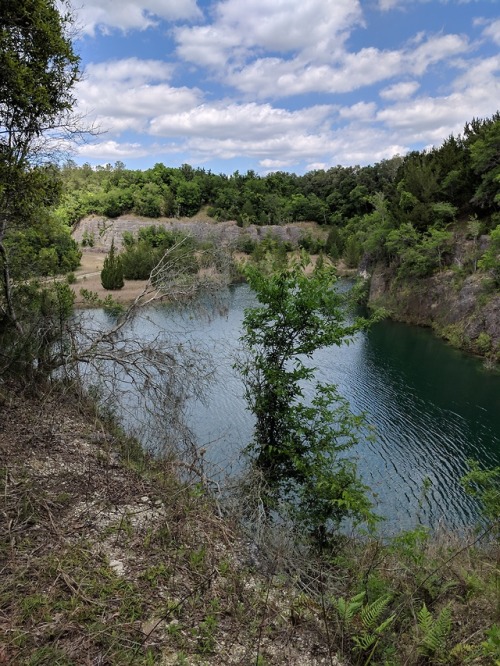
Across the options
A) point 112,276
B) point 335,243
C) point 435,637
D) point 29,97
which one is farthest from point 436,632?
point 335,243

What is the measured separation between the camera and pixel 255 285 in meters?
9.34

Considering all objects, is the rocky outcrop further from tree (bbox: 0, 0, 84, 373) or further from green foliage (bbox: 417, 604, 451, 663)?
green foliage (bbox: 417, 604, 451, 663)

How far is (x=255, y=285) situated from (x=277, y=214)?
64.5 m

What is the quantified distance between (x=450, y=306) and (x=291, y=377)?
23254 millimetres

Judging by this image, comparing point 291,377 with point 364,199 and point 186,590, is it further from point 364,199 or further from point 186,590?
point 364,199

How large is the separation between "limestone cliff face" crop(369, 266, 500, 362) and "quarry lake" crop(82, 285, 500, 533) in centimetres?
140

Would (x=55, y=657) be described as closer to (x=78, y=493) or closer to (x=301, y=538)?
(x=78, y=493)

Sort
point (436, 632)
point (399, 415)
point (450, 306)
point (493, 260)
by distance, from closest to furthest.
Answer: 1. point (436, 632)
2. point (399, 415)
3. point (493, 260)
4. point (450, 306)

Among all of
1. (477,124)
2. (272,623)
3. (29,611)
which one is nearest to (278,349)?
(272,623)

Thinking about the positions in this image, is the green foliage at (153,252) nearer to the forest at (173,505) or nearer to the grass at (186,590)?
the forest at (173,505)

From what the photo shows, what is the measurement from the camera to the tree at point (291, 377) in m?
8.87

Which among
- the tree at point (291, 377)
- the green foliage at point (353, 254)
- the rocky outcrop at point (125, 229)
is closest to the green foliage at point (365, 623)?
the tree at point (291, 377)

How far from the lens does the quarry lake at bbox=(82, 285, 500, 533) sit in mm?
10852

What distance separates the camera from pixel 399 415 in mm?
16578
